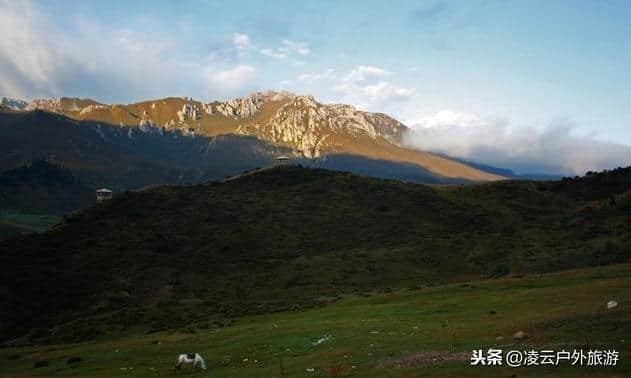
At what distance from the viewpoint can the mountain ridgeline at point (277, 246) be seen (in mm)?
69000

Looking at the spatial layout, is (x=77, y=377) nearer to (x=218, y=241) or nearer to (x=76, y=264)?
(x=76, y=264)

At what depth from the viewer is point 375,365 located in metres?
24.0

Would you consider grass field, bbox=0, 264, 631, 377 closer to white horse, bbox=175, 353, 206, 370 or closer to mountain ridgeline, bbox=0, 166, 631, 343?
white horse, bbox=175, 353, 206, 370

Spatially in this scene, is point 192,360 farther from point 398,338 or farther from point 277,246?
point 277,246

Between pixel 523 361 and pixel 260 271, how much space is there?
2696 inches

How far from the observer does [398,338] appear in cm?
3119

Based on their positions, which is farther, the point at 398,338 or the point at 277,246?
the point at 277,246

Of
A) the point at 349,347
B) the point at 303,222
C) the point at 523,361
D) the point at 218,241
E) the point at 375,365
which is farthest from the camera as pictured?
the point at 303,222

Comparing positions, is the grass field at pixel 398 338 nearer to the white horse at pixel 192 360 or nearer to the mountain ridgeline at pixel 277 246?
the white horse at pixel 192 360

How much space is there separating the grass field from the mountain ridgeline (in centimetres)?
1144

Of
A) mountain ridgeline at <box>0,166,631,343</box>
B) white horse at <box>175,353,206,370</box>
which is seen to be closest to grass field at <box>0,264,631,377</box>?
white horse at <box>175,353,206,370</box>

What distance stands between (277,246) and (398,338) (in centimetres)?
7109

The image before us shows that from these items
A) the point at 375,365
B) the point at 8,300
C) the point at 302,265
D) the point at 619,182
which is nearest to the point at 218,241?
the point at 302,265

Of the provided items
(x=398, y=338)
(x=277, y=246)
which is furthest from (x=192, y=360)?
(x=277, y=246)
